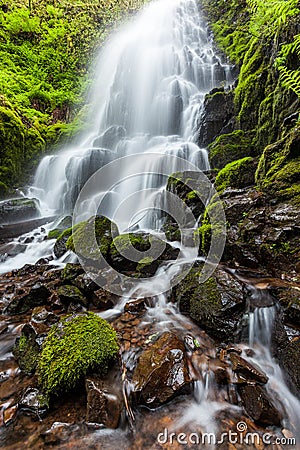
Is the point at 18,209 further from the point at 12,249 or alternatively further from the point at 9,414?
the point at 9,414

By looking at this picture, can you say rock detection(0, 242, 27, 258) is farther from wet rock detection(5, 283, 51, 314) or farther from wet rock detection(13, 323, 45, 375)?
wet rock detection(13, 323, 45, 375)

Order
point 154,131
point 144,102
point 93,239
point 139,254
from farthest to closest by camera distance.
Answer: point 144,102
point 154,131
point 93,239
point 139,254

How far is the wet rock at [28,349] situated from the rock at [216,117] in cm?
861

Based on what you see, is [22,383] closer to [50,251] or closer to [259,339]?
[259,339]

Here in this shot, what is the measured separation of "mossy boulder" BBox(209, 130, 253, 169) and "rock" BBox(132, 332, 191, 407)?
19.3 ft

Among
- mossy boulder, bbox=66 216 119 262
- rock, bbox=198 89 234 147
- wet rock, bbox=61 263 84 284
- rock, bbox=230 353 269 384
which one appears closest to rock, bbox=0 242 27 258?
mossy boulder, bbox=66 216 119 262

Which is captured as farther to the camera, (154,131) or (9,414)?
(154,131)

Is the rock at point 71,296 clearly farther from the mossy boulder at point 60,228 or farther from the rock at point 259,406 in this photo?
the mossy boulder at point 60,228

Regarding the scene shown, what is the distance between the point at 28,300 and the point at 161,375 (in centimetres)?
249

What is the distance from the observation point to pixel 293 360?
209 cm

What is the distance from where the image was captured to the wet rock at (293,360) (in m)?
2.02

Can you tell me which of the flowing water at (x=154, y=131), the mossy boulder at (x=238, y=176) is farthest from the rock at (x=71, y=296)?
the mossy boulder at (x=238, y=176)

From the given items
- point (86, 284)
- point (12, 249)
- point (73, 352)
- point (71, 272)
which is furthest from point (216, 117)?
point (73, 352)

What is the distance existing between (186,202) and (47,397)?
462cm
